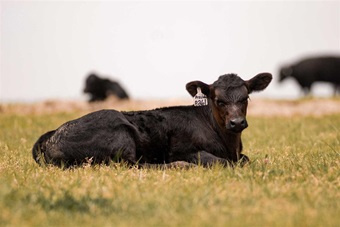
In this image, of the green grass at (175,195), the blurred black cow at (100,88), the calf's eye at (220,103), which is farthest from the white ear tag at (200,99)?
the blurred black cow at (100,88)

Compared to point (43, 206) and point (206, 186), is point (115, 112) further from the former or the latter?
point (43, 206)

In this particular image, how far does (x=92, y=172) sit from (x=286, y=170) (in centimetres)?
269

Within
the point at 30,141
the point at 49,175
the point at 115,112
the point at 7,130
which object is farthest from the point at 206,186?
the point at 7,130

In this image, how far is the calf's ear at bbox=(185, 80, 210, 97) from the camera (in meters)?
9.69

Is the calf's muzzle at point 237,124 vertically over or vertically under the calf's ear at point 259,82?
under

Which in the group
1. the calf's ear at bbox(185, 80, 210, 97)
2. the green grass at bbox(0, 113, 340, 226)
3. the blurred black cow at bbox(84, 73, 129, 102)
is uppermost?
the calf's ear at bbox(185, 80, 210, 97)

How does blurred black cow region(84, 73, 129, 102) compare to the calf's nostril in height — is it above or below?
below

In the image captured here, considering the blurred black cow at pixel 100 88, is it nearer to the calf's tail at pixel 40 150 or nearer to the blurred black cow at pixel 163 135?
the calf's tail at pixel 40 150

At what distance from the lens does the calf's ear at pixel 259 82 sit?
985 centimetres

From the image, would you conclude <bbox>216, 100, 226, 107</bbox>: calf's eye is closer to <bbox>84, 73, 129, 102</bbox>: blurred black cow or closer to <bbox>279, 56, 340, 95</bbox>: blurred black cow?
<bbox>84, 73, 129, 102</bbox>: blurred black cow

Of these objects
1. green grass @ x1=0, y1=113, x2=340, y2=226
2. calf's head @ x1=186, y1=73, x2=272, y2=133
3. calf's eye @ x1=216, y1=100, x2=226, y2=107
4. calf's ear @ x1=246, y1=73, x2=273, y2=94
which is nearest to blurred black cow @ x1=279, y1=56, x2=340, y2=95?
green grass @ x1=0, y1=113, x2=340, y2=226

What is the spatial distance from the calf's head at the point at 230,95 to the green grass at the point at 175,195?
74 cm

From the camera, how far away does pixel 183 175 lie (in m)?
8.21

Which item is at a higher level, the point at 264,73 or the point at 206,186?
the point at 264,73
